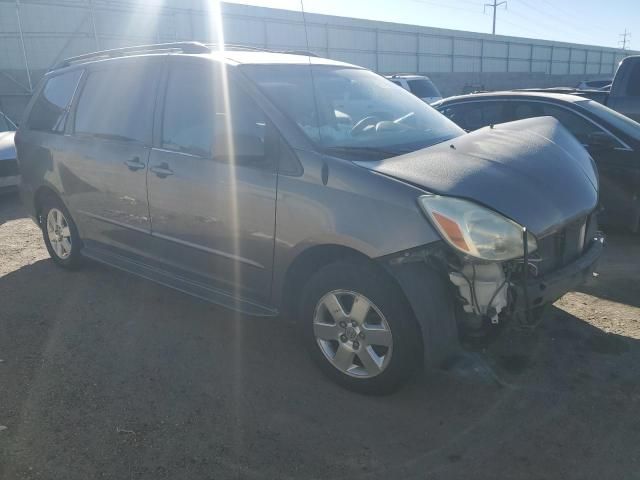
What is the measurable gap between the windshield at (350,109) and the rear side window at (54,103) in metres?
2.19

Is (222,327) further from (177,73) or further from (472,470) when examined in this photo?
(472,470)

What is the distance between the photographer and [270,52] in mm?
4117

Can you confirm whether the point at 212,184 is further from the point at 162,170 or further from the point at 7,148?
the point at 7,148

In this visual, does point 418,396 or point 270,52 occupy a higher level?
point 270,52

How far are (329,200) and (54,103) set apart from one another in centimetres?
341

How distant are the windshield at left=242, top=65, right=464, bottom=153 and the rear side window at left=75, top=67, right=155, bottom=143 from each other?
96cm

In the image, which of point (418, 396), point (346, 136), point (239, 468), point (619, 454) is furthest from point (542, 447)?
point (346, 136)

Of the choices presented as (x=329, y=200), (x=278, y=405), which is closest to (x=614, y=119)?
(x=329, y=200)

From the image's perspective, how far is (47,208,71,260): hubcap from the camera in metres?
5.02

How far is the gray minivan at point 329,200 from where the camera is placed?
2.67 meters

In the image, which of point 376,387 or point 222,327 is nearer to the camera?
point 376,387

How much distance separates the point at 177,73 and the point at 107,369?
6.74ft

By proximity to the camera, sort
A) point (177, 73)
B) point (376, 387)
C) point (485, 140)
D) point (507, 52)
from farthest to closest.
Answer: point (507, 52), point (177, 73), point (485, 140), point (376, 387)

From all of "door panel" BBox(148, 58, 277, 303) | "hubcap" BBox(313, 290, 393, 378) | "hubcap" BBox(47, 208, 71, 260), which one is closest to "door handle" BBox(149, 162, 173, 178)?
"door panel" BBox(148, 58, 277, 303)
